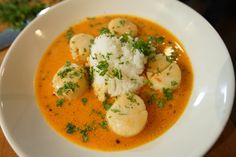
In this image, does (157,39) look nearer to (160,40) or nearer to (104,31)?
(160,40)

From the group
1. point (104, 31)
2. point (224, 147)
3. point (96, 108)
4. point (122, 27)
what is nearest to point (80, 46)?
point (104, 31)

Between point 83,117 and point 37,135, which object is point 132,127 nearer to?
point 83,117

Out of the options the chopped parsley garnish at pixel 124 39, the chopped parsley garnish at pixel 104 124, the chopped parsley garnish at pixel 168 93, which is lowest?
the chopped parsley garnish at pixel 104 124

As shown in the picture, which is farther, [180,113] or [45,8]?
[45,8]

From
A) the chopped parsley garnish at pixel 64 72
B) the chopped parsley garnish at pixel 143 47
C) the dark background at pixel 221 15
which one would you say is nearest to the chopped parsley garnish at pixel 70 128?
the chopped parsley garnish at pixel 64 72

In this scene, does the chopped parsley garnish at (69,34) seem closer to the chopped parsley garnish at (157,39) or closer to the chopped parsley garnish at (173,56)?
the chopped parsley garnish at (157,39)

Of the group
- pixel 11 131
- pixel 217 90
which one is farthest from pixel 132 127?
pixel 11 131

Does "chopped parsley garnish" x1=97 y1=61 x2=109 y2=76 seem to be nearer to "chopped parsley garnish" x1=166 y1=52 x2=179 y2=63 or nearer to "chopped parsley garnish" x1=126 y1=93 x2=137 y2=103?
"chopped parsley garnish" x1=126 y1=93 x2=137 y2=103
